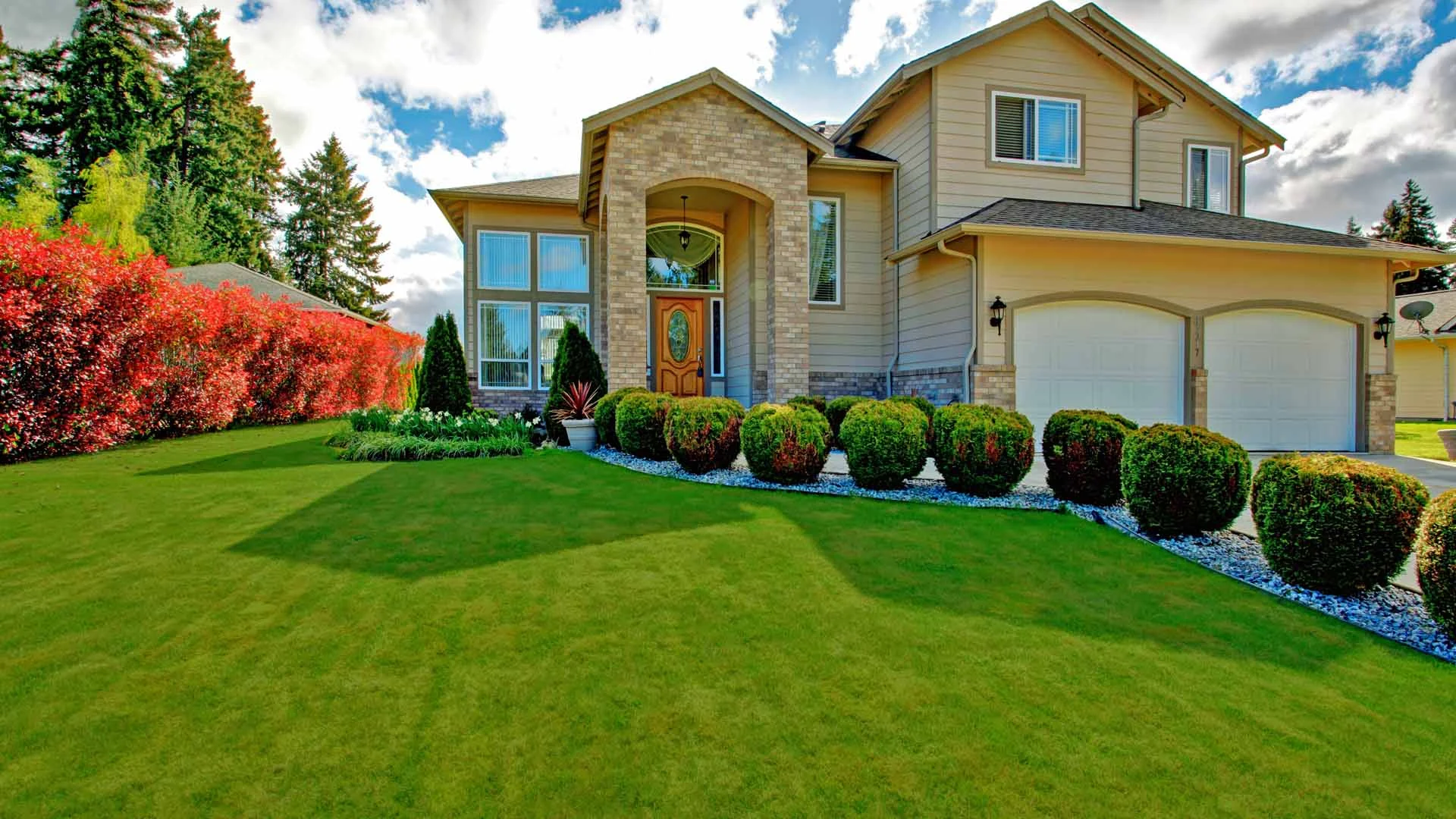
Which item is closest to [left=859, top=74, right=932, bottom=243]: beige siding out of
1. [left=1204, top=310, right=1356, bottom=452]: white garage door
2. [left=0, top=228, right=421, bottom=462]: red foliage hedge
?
[left=1204, top=310, right=1356, bottom=452]: white garage door

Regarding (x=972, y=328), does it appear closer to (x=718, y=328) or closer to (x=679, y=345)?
(x=718, y=328)

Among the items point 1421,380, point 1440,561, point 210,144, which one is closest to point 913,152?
point 1440,561

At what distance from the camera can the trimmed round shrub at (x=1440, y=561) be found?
10.1 ft

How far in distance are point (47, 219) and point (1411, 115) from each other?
40.1 m

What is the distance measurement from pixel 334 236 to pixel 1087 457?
43567 millimetres

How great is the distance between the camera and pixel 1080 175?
1151 centimetres

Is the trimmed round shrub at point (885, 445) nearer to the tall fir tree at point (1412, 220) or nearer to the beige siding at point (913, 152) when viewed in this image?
the beige siding at point (913, 152)

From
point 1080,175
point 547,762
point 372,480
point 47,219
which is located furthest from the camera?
point 47,219

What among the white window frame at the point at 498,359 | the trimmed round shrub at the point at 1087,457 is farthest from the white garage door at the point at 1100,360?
the white window frame at the point at 498,359

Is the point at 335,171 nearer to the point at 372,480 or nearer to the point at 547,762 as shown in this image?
the point at 372,480

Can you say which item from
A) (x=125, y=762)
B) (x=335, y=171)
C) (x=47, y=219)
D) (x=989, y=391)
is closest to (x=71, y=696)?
(x=125, y=762)

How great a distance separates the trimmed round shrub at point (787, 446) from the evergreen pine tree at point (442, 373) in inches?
266

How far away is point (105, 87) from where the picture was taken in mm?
24969

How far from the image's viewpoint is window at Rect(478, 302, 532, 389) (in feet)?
44.9
